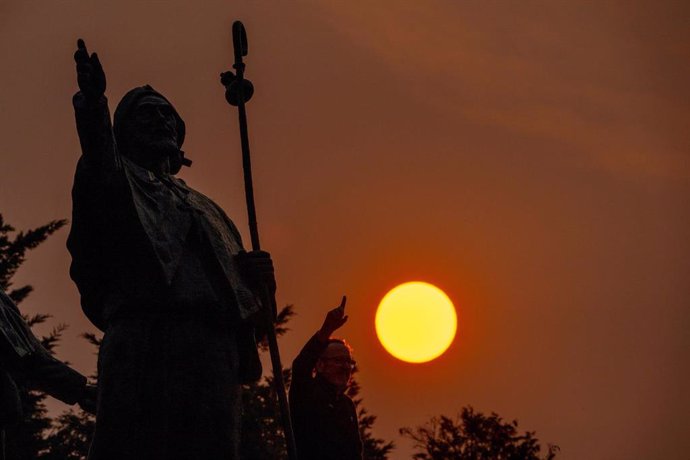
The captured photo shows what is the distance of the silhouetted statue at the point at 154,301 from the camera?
5441 millimetres

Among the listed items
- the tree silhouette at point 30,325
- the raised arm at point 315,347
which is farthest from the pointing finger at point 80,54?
the tree silhouette at point 30,325

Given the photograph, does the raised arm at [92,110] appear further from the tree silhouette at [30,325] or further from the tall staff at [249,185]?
the tree silhouette at [30,325]

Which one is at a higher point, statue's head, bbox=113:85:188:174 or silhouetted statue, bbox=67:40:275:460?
statue's head, bbox=113:85:188:174

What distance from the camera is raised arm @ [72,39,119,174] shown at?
5.45 meters

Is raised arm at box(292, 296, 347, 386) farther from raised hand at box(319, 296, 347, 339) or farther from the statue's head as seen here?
the statue's head

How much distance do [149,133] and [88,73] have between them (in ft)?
3.34

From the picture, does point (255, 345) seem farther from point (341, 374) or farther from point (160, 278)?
point (341, 374)

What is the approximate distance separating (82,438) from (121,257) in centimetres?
2290

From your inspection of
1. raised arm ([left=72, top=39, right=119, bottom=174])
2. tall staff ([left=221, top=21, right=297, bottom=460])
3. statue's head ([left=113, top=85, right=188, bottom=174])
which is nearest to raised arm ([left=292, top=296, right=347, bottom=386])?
tall staff ([left=221, top=21, right=297, bottom=460])

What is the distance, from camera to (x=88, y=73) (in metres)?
5.45

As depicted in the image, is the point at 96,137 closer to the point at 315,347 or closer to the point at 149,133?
the point at 149,133

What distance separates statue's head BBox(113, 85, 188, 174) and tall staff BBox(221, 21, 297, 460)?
0.43 metres

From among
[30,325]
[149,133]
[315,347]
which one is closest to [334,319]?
[315,347]

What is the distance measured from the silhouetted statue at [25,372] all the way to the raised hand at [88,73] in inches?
59.6
